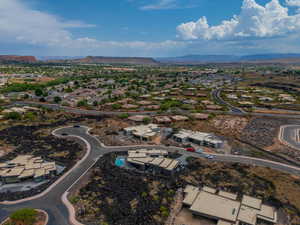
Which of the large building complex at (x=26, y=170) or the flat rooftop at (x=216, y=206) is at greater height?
the large building complex at (x=26, y=170)

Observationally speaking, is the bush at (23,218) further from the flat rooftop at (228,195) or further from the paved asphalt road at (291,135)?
the paved asphalt road at (291,135)

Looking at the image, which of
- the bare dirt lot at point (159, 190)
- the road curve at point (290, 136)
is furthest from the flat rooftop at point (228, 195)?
the road curve at point (290, 136)

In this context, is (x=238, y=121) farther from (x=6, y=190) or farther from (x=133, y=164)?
(x=6, y=190)

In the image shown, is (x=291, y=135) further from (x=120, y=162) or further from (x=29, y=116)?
(x=29, y=116)

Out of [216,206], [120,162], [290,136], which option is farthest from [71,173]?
[290,136]

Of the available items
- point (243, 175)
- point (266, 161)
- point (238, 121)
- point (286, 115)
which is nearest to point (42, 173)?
point (243, 175)

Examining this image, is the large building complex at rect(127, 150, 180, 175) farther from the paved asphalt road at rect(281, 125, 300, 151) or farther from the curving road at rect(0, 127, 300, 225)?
the paved asphalt road at rect(281, 125, 300, 151)

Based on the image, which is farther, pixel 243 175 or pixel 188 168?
pixel 188 168

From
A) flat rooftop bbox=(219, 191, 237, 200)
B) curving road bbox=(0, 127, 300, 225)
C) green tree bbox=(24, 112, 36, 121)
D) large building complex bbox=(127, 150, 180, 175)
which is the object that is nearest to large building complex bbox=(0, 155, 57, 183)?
curving road bbox=(0, 127, 300, 225)
